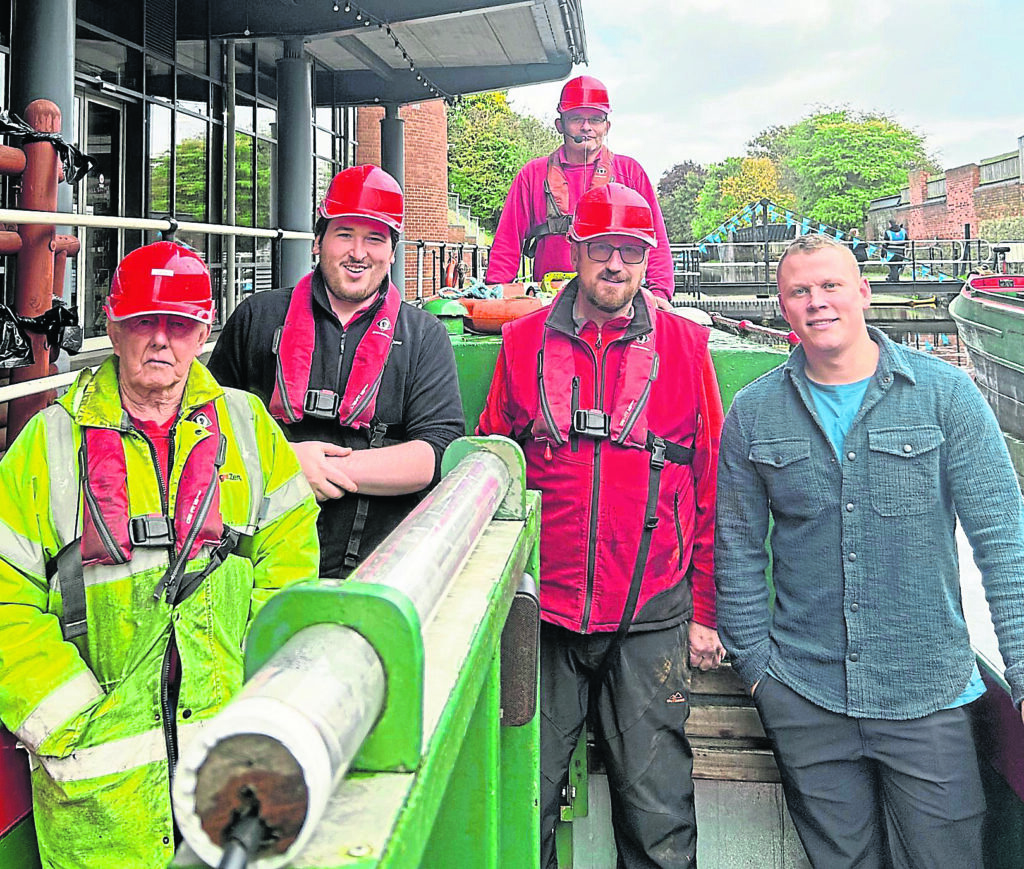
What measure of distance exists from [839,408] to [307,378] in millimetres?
1623

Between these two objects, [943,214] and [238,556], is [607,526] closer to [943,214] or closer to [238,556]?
[238,556]

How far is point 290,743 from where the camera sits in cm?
83

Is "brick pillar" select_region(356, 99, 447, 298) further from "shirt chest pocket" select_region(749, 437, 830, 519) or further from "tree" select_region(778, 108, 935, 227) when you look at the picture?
"tree" select_region(778, 108, 935, 227)

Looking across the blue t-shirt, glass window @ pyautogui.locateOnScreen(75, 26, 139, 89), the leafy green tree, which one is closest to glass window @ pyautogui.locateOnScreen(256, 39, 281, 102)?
glass window @ pyautogui.locateOnScreen(75, 26, 139, 89)

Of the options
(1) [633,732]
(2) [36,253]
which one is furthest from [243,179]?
(1) [633,732]

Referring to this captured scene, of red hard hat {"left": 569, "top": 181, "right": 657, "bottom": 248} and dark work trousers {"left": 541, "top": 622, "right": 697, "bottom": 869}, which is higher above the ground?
red hard hat {"left": 569, "top": 181, "right": 657, "bottom": 248}

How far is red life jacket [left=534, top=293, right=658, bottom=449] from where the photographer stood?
3189 millimetres

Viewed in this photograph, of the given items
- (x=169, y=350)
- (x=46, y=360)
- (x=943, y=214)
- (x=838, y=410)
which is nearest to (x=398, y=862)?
(x=169, y=350)

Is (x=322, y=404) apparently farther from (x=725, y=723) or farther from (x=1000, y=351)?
(x=1000, y=351)

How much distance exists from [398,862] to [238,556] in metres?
1.68

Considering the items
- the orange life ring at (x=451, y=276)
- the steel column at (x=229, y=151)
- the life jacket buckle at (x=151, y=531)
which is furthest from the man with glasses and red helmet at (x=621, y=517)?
the orange life ring at (x=451, y=276)

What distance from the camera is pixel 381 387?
3268 millimetres

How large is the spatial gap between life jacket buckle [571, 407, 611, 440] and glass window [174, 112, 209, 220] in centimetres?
1144

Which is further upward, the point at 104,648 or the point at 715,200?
the point at 715,200
